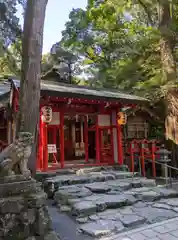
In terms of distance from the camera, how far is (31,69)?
506 cm

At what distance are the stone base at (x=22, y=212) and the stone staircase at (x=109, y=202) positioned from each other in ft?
2.54

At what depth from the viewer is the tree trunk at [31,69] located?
4.92m

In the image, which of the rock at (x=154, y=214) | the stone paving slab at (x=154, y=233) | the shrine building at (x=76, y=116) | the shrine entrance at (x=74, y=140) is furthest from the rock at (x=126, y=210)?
the shrine entrance at (x=74, y=140)

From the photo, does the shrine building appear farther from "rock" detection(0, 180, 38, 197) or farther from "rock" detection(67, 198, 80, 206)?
"rock" detection(0, 180, 38, 197)

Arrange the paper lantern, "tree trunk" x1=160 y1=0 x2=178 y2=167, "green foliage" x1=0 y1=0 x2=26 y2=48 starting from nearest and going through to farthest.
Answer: "green foliage" x1=0 y1=0 x2=26 y2=48 < the paper lantern < "tree trunk" x1=160 y1=0 x2=178 y2=167

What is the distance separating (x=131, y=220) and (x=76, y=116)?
252 inches

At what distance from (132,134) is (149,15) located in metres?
7.13

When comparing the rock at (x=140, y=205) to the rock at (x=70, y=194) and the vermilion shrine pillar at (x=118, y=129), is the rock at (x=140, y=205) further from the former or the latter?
the vermilion shrine pillar at (x=118, y=129)

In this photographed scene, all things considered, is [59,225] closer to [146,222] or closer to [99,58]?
[146,222]

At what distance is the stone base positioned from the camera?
3754mm

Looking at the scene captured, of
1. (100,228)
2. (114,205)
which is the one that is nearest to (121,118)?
(114,205)

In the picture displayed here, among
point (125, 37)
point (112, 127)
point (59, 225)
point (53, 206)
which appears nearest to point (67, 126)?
point (112, 127)

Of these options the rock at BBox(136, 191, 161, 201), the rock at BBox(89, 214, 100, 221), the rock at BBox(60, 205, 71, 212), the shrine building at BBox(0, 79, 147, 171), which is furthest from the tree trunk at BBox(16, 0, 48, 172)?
the rock at BBox(136, 191, 161, 201)

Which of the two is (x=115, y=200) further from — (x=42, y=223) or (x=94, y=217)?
(x=42, y=223)
